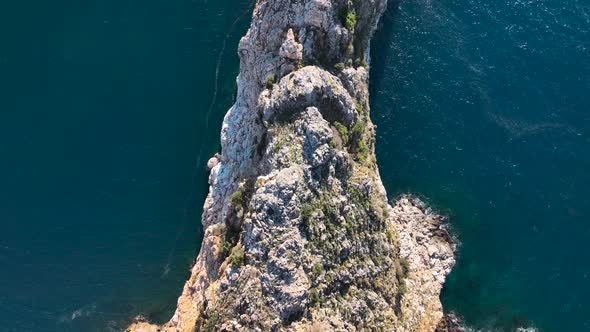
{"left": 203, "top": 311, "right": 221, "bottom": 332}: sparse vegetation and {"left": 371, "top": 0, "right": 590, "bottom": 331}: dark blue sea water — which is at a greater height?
{"left": 371, "top": 0, "right": 590, "bottom": 331}: dark blue sea water

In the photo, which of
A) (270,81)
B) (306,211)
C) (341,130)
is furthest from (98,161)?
(341,130)

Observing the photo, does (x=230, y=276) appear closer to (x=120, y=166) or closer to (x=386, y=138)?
(x=120, y=166)

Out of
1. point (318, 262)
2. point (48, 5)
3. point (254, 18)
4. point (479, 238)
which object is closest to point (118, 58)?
point (48, 5)

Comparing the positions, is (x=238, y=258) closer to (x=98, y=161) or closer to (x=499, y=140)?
(x=98, y=161)

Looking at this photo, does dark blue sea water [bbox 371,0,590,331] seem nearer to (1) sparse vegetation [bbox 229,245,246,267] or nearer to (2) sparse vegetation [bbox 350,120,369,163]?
(2) sparse vegetation [bbox 350,120,369,163]

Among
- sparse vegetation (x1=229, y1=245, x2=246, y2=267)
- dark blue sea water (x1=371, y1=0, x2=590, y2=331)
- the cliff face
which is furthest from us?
dark blue sea water (x1=371, y1=0, x2=590, y2=331)

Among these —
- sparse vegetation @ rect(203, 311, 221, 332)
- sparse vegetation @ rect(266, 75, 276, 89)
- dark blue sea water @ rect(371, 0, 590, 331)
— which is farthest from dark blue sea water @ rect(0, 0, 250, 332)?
dark blue sea water @ rect(371, 0, 590, 331)

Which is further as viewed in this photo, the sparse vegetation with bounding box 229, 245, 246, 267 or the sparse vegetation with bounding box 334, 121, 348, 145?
the sparse vegetation with bounding box 334, 121, 348, 145

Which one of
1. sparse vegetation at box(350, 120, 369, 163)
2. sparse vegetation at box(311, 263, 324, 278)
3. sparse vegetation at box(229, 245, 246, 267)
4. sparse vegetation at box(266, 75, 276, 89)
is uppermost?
sparse vegetation at box(266, 75, 276, 89)
